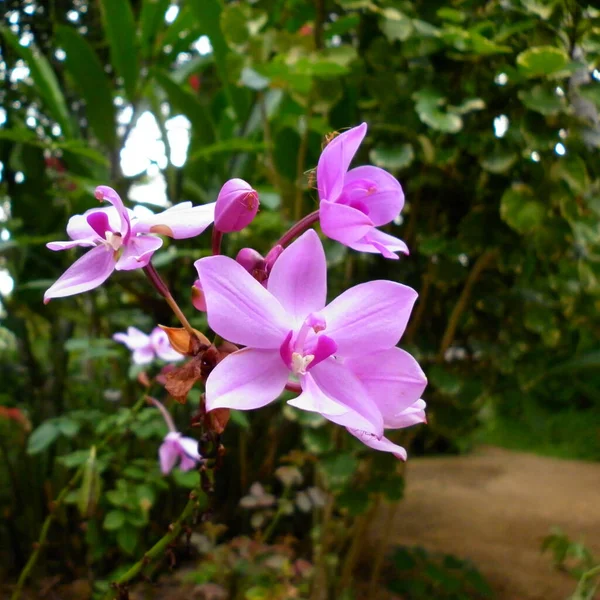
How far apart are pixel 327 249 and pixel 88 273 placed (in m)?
0.79

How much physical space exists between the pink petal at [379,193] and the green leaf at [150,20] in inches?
50.8

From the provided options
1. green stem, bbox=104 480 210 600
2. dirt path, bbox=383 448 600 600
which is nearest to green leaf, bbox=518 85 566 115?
green stem, bbox=104 480 210 600

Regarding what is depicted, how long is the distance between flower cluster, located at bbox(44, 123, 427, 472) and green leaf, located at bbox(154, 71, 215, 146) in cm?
107

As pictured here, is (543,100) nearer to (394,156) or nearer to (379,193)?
(394,156)

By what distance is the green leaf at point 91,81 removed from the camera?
138cm

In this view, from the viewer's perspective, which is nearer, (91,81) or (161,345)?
(161,345)

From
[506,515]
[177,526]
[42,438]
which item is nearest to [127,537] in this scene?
[42,438]

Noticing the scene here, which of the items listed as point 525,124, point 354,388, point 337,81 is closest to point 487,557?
point 525,124

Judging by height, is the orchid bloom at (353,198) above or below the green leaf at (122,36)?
below

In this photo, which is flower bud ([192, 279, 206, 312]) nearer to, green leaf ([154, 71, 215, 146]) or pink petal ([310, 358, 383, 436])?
pink petal ([310, 358, 383, 436])

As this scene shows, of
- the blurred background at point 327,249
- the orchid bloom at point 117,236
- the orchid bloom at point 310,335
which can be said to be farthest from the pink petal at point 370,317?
the blurred background at point 327,249

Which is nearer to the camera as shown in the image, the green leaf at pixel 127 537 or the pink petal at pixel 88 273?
the pink petal at pixel 88 273

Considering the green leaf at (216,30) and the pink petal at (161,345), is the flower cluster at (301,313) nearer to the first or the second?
the pink petal at (161,345)

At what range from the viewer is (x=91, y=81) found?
1.43 metres
